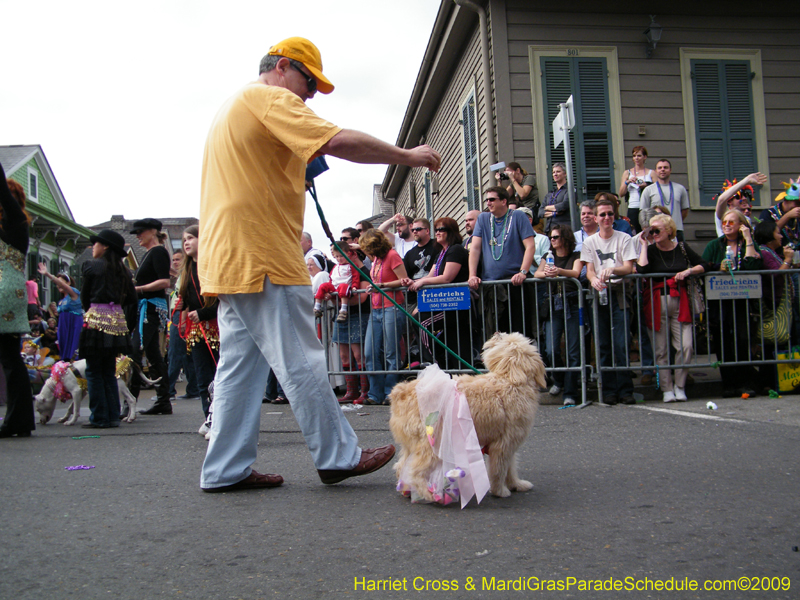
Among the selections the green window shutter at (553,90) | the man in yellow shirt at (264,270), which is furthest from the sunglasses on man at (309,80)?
the green window shutter at (553,90)

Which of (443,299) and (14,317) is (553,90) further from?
(14,317)

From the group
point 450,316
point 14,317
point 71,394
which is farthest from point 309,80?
point 71,394

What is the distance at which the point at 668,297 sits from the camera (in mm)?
7355

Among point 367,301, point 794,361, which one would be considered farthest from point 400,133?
point 794,361

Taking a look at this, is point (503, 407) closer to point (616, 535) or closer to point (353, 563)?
point (616, 535)

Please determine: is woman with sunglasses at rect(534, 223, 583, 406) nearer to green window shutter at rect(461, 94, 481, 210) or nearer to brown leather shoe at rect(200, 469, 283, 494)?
brown leather shoe at rect(200, 469, 283, 494)

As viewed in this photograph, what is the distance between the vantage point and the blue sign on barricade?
7637 millimetres

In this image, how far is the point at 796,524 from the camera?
111 inches

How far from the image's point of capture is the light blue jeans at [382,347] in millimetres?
7953

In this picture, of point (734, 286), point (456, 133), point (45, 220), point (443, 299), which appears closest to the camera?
point (734, 286)

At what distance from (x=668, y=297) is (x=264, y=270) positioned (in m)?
5.23

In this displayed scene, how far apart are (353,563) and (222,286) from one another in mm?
1590

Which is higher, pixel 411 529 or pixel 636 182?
pixel 636 182

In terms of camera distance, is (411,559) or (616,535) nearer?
(411,559)
